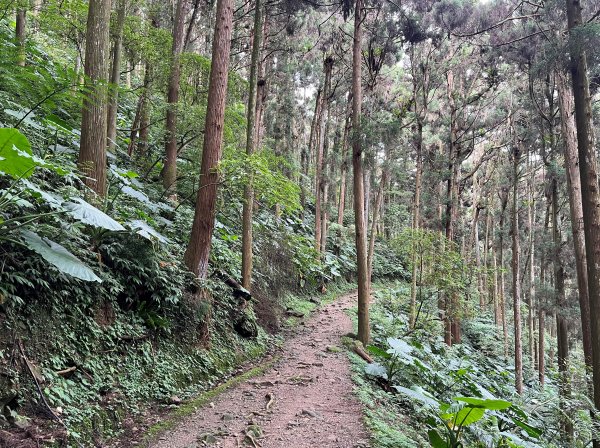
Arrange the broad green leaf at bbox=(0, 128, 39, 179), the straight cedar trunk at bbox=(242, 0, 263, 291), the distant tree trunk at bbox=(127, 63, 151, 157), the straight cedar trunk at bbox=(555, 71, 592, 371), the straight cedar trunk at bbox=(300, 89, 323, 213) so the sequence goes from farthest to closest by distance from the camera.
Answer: the straight cedar trunk at bbox=(300, 89, 323, 213) < the distant tree trunk at bbox=(127, 63, 151, 157) < the straight cedar trunk at bbox=(242, 0, 263, 291) < the straight cedar trunk at bbox=(555, 71, 592, 371) < the broad green leaf at bbox=(0, 128, 39, 179)

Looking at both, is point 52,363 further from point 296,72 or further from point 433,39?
point 296,72

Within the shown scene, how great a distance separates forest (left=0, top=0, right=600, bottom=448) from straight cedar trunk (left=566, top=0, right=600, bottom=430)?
1.2 inches

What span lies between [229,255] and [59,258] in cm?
592

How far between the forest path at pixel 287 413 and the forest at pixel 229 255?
33mm

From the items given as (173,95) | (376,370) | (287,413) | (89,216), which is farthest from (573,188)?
(173,95)

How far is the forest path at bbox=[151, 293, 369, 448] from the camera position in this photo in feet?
12.9

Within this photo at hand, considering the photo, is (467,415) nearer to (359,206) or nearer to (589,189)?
(589,189)

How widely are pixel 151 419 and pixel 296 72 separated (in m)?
17.5

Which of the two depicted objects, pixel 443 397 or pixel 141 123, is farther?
pixel 141 123

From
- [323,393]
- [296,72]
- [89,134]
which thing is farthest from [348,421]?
[296,72]

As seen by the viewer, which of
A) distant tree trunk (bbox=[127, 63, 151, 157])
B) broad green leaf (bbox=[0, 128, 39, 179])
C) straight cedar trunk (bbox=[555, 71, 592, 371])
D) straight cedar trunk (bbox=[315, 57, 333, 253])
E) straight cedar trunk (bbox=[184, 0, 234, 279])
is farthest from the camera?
straight cedar trunk (bbox=[315, 57, 333, 253])

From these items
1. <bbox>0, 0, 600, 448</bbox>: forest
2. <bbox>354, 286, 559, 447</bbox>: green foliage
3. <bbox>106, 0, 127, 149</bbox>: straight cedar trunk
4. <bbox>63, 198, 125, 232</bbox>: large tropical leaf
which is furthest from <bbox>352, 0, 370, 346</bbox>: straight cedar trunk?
<bbox>63, 198, 125, 232</bbox>: large tropical leaf

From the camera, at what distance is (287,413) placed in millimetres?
4750

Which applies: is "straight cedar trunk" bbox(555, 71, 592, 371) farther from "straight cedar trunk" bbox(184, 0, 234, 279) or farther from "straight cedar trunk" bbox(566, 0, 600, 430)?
"straight cedar trunk" bbox(184, 0, 234, 279)
